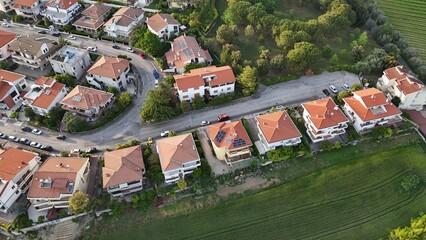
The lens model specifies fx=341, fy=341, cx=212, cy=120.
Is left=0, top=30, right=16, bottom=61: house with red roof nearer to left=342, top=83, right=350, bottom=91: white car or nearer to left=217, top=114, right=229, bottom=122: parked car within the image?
left=217, top=114, right=229, bottom=122: parked car

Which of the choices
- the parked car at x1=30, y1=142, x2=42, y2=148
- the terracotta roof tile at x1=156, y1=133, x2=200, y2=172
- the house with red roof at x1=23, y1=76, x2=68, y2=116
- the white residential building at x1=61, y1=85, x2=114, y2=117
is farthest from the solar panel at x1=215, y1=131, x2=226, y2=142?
the house with red roof at x1=23, y1=76, x2=68, y2=116

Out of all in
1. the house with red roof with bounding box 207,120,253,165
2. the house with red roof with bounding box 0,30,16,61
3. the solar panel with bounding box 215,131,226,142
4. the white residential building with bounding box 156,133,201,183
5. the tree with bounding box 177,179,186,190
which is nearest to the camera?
the tree with bounding box 177,179,186,190

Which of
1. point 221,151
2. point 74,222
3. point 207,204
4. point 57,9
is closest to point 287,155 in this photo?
point 221,151

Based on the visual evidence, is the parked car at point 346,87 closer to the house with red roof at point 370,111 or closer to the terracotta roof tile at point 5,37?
the house with red roof at point 370,111

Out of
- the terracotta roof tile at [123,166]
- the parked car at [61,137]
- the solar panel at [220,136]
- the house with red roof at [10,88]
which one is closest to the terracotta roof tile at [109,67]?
the house with red roof at [10,88]

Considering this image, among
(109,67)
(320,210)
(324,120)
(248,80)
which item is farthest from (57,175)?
(324,120)
